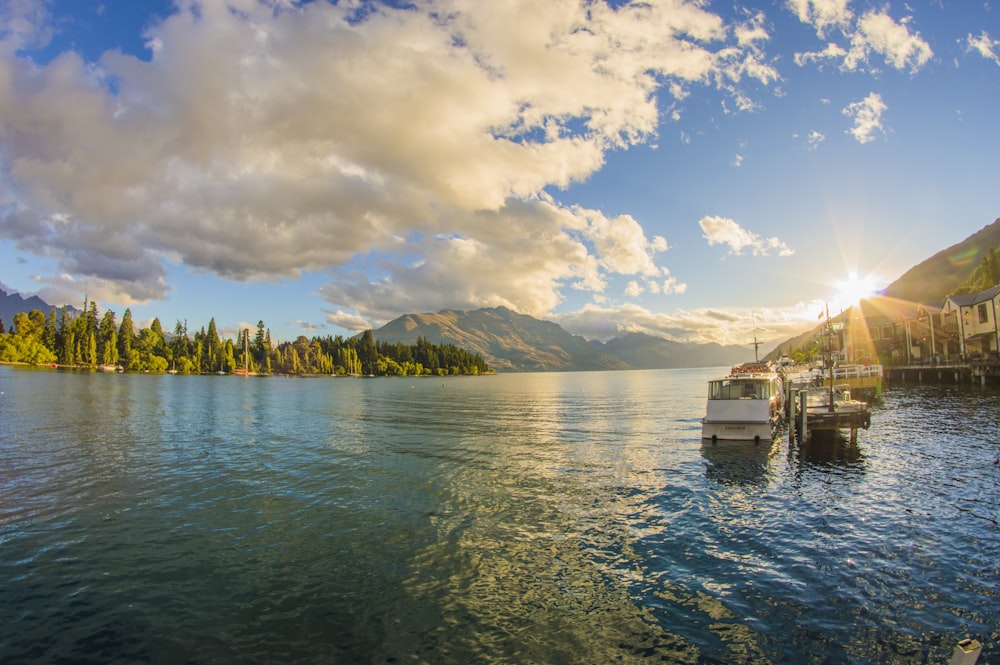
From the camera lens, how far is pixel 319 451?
35.5 m

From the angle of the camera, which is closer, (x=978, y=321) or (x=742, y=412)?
(x=742, y=412)

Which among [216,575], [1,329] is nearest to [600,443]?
[216,575]

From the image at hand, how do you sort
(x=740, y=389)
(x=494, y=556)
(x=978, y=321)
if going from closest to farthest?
(x=494, y=556) < (x=740, y=389) < (x=978, y=321)

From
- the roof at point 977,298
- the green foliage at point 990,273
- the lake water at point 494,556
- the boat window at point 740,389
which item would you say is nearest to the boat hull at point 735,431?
the boat window at point 740,389

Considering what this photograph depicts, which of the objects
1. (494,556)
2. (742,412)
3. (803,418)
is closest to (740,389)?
(742,412)

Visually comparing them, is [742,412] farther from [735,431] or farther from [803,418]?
[803,418]

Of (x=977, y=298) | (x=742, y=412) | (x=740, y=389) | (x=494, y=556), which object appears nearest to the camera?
(x=494, y=556)

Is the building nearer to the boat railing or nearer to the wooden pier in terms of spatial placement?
the wooden pier

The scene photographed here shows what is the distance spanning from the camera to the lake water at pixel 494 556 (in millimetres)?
10742

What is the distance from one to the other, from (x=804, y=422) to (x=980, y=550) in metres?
25.2

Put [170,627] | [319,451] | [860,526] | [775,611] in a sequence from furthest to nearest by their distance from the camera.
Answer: [319,451] < [860,526] < [775,611] < [170,627]

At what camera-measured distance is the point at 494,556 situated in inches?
608

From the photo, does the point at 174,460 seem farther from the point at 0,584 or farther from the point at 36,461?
the point at 0,584

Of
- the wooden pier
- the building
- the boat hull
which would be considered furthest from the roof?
the boat hull
